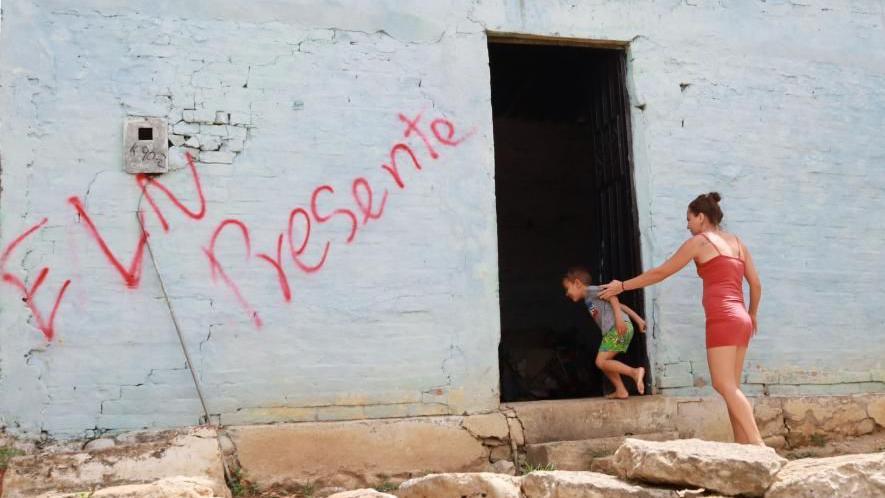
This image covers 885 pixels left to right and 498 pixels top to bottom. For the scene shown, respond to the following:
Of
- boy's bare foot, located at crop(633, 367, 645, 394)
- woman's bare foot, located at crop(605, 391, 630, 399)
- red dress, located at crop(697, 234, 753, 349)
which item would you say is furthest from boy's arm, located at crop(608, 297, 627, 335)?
red dress, located at crop(697, 234, 753, 349)

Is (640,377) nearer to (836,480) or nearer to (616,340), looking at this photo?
(616,340)

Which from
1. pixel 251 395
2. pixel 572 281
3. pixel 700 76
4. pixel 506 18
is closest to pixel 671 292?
pixel 572 281

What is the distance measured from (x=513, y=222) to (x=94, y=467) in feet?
23.9

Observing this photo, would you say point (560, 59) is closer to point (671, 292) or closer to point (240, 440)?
point (671, 292)

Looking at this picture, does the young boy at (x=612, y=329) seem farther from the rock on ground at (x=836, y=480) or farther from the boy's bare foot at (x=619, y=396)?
the rock on ground at (x=836, y=480)

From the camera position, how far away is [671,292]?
6.24 meters

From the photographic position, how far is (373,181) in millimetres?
5750

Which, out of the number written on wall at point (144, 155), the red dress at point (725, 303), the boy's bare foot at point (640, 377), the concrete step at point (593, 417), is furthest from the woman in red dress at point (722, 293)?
the number written on wall at point (144, 155)

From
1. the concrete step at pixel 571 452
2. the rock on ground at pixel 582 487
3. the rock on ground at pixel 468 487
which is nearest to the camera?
the rock on ground at pixel 582 487

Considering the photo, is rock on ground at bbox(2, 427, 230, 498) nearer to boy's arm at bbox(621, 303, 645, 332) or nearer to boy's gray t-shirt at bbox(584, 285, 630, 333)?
boy's gray t-shirt at bbox(584, 285, 630, 333)

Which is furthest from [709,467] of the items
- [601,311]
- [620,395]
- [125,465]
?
[125,465]

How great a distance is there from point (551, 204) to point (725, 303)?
6244 millimetres

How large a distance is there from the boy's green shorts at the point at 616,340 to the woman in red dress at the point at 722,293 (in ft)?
1.39

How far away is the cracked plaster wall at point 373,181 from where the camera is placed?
520 centimetres
